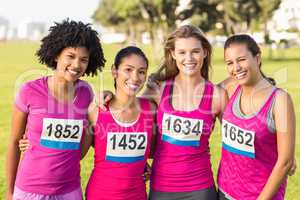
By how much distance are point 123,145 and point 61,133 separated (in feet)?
1.44

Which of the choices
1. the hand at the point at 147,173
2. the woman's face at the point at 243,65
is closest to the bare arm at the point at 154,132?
the hand at the point at 147,173

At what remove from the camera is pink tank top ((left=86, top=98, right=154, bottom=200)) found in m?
3.42

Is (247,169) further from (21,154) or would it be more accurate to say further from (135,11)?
(135,11)

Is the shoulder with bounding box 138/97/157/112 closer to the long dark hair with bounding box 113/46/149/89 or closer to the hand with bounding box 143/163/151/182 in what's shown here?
the long dark hair with bounding box 113/46/149/89

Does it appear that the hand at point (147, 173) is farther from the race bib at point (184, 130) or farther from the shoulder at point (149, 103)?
the shoulder at point (149, 103)

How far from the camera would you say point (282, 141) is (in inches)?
120

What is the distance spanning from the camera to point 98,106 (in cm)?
355

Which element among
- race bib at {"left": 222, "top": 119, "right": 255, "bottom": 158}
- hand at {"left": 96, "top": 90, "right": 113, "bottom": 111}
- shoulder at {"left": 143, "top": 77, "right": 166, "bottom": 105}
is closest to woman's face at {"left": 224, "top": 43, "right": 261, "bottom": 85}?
race bib at {"left": 222, "top": 119, "right": 255, "bottom": 158}

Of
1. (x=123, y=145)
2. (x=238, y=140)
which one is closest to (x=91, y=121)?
(x=123, y=145)

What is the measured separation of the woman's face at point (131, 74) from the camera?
355 cm

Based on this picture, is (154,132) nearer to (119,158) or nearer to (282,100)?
(119,158)

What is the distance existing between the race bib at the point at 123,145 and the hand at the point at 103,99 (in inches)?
8.9

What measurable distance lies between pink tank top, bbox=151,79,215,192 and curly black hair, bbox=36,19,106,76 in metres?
0.63

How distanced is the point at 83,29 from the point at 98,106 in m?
0.57
